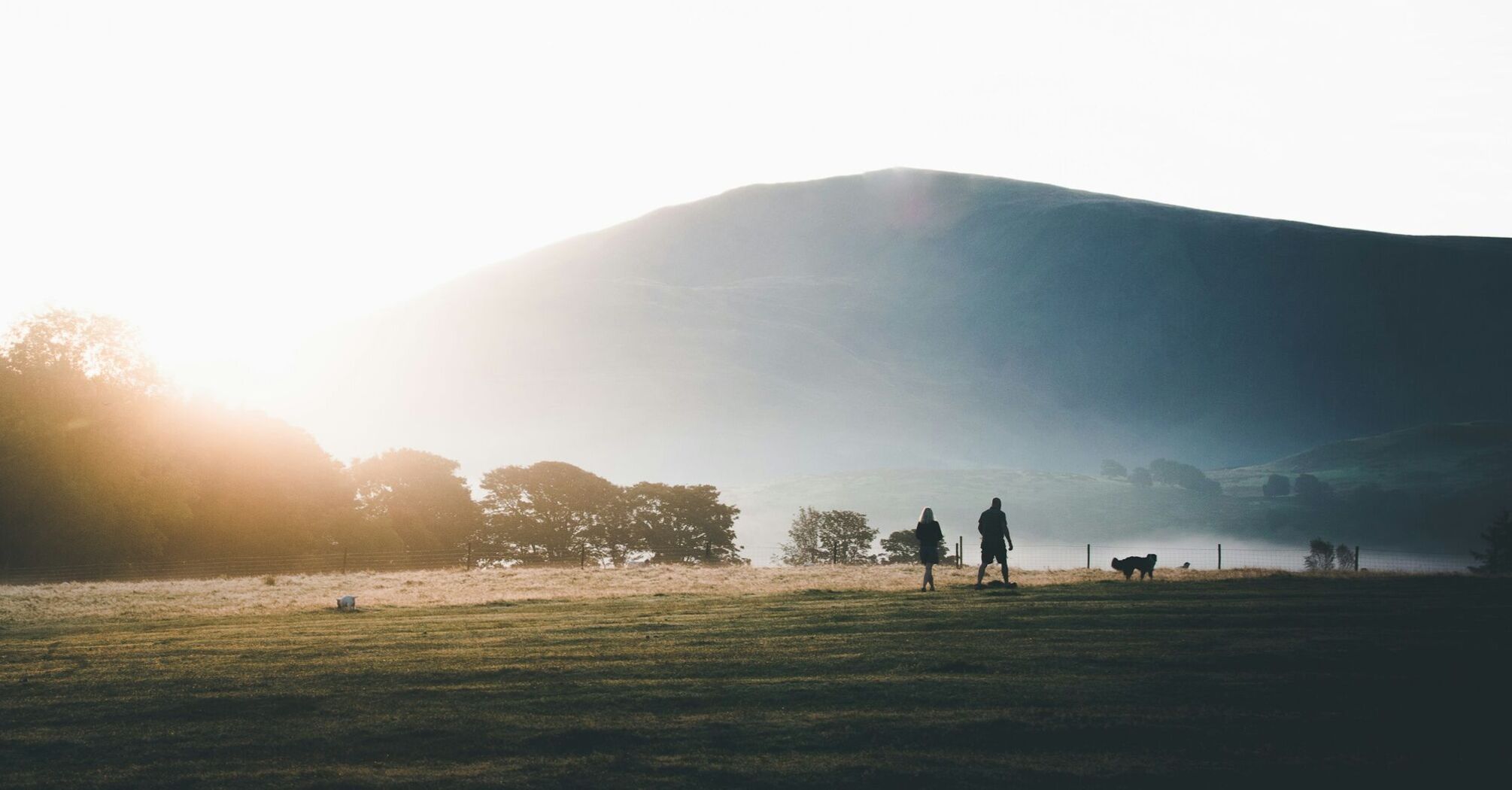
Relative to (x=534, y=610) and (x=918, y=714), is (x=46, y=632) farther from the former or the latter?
(x=918, y=714)

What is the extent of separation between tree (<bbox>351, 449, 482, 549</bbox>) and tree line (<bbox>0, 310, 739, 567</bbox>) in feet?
0.38

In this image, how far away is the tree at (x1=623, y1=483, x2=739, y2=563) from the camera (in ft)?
272

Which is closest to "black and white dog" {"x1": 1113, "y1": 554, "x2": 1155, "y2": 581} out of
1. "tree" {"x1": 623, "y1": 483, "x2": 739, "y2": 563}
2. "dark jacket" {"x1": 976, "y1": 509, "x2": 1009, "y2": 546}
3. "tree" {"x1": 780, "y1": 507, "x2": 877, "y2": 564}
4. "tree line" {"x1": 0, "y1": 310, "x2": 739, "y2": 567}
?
"dark jacket" {"x1": 976, "y1": 509, "x2": 1009, "y2": 546}

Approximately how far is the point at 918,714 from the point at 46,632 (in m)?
22.7

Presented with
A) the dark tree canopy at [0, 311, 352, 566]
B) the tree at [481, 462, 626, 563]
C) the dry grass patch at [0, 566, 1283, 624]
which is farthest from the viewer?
the tree at [481, 462, 626, 563]

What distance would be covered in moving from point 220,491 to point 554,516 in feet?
86.1

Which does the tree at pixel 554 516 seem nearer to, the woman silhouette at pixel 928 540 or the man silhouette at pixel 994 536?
the woman silhouette at pixel 928 540

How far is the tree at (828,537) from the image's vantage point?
90.8 m

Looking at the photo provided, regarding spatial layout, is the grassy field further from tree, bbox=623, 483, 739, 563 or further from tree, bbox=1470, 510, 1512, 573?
tree, bbox=623, 483, 739, 563

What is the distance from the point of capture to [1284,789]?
857 cm

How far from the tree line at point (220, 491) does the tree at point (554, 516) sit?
0.42 feet

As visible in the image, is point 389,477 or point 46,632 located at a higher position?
point 389,477

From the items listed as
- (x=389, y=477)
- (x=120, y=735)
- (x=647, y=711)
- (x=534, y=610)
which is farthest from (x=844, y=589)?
(x=389, y=477)

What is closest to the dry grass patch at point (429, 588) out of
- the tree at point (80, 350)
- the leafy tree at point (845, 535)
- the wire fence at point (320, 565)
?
the wire fence at point (320, 565)
